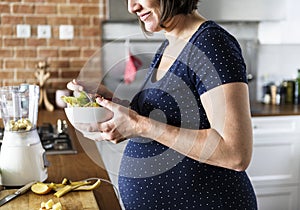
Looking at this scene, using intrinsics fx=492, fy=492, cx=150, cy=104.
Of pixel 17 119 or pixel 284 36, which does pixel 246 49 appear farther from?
pixel 17 119

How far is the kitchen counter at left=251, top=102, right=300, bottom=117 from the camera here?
289 cm

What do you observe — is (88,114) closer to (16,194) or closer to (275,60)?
(16,194)

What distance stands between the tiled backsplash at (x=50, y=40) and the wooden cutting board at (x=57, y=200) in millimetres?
1799

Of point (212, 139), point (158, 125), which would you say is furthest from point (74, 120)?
point (212, 139)

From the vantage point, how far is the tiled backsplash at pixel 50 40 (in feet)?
9.66

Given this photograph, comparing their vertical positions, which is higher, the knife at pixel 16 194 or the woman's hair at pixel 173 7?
the woman's hair at pixel 173 7

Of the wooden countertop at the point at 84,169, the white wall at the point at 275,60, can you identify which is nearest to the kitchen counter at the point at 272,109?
the white wall at the point at 275,60

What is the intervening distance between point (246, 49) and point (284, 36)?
1.02 feet

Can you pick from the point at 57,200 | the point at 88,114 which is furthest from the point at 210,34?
the point at 57,200

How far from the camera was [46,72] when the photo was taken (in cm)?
300

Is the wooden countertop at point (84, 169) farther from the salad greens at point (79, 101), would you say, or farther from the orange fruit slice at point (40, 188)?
the salad greens at point (79, 101)

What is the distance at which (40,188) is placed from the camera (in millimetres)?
1286

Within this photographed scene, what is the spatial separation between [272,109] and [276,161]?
322mm

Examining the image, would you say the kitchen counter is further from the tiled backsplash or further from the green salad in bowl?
the green salad in bowl
